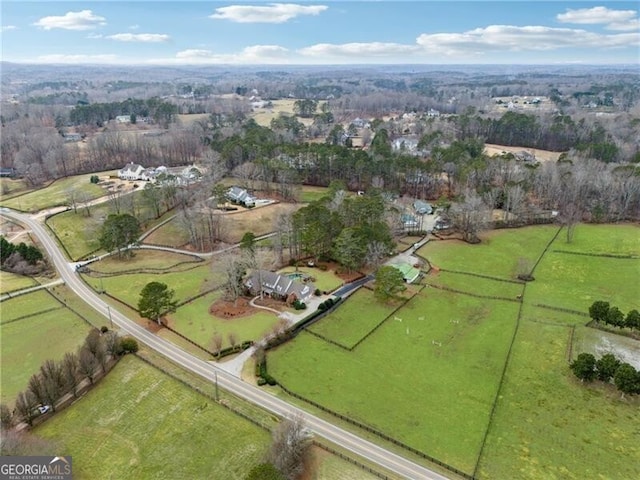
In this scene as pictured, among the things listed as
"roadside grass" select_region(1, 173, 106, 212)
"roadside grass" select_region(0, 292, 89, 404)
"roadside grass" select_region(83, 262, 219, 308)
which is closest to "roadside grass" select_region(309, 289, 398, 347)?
"roadside grass" select_region(83, 262, 219, 308)

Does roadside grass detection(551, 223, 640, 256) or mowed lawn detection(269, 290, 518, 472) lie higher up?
roadside grass detection(551, 223, 640, 256)

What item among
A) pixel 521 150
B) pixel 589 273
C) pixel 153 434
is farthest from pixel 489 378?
pixel 521 150

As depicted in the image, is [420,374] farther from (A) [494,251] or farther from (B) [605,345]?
(A) [494,251]

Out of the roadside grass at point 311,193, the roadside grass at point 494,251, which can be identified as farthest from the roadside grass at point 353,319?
the roadside grass at point 311,193

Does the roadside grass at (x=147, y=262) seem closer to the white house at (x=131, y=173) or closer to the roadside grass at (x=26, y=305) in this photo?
the roadside grass at (x=26, y=305)

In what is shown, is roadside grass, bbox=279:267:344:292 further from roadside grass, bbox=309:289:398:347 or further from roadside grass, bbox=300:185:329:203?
roadside grass, bbox=300:185:329:203

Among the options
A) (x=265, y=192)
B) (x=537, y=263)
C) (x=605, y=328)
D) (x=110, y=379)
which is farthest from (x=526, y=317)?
(x=265, y=192)

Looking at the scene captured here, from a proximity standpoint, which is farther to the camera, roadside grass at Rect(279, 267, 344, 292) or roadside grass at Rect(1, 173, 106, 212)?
roadside grass at Rect(1, 173, 106, 212)
